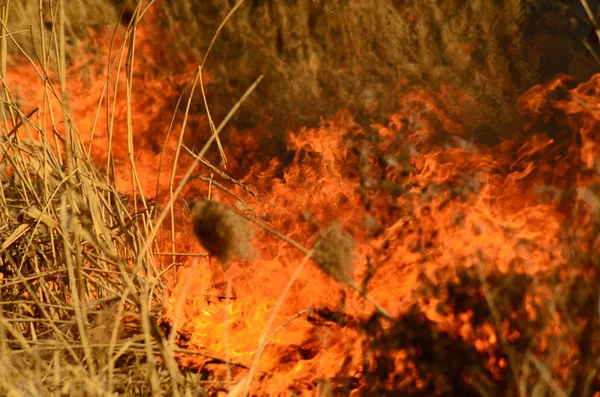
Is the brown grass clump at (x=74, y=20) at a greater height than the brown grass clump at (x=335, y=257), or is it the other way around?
the brown grass clump at (x=74, y=20)

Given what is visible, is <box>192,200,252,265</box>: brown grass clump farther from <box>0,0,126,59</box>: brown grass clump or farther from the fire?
<box>0,0,126,59</box>: brown grass clump

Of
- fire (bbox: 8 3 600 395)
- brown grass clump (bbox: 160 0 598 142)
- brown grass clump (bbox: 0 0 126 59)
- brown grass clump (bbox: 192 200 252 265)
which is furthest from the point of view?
brown grass clump (bbox: 0 0 126 59)

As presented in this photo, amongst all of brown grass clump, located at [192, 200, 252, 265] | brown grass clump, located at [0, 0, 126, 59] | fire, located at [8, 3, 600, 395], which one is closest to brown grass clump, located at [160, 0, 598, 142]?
fire, located at [8, 3, 600, 395]

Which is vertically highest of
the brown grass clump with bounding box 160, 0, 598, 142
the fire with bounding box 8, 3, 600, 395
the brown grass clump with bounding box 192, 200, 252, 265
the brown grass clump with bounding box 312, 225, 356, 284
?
the brown grass clump with bounding box 160, 0, 598, 142

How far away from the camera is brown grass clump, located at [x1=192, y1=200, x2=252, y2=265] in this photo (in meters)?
1.18

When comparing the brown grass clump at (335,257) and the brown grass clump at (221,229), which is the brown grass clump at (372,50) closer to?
the brown grass clump at (335,257)

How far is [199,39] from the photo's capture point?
2.15 m

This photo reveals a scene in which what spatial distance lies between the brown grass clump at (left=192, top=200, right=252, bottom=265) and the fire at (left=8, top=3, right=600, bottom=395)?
0.47 ft

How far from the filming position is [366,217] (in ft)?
5.92

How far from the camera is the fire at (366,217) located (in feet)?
4.91

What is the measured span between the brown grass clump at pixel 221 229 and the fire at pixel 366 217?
14 centimetres

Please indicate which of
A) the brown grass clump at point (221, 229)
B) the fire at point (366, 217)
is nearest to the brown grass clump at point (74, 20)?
the fire at point (366, 217)

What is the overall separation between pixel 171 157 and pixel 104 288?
814mm

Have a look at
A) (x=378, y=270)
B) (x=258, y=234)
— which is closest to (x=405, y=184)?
(x=378, y=270)
